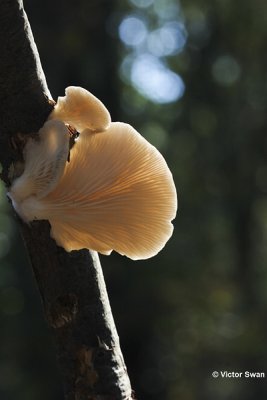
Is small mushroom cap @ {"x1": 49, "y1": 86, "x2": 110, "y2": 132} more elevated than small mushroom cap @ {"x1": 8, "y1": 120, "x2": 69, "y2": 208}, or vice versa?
small mushroom cap @ {"x1": 49, "y1": 86, "x2": 110, "y2": 132}

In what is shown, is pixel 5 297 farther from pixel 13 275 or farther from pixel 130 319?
pixel 130 319

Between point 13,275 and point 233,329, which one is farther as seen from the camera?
point 233,329

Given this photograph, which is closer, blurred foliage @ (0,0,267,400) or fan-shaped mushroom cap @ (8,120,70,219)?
fan-shaped mushroom cap @ (8,120,70,219)

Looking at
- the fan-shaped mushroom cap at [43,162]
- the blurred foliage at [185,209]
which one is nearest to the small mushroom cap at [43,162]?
the fan-shaped mushroom cap at [43,162]

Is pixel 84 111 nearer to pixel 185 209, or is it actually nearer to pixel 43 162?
pixel 43 162

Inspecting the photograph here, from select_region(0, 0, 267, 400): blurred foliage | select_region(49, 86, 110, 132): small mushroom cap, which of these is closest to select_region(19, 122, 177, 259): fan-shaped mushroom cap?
select_region(49, 86, 110, 132): small mushroom cap

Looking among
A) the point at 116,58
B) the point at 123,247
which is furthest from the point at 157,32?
the point at 123,247

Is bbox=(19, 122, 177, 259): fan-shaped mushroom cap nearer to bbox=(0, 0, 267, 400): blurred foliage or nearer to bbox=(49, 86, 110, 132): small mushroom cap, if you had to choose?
bbox=(49, 86, 110, 132): small mushroom cap
